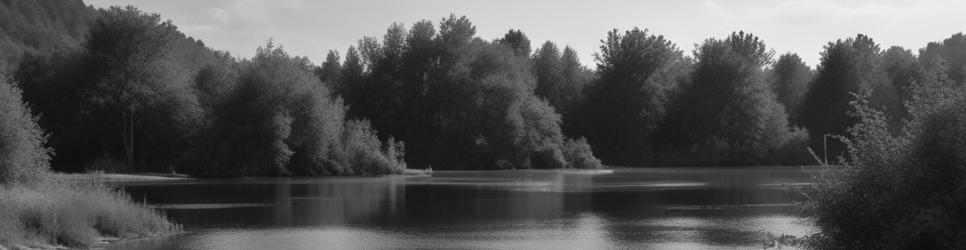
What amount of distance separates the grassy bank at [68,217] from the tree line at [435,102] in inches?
2099

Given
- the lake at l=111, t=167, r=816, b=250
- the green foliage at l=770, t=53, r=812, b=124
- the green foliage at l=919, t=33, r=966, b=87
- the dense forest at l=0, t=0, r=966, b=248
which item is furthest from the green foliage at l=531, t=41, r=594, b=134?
the lake at l=111, t=167, r=816, b=250

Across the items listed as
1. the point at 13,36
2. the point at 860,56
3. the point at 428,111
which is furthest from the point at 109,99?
the point at 13,36

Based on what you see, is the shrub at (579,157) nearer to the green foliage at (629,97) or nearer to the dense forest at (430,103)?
the dense forest at (430,103)

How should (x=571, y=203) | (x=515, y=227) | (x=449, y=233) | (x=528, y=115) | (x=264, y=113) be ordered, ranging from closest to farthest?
(x=449, y=233) → (x=515, y=227) → (x=571, y=203) → (x=264, y=113) → (x=528, y=115)

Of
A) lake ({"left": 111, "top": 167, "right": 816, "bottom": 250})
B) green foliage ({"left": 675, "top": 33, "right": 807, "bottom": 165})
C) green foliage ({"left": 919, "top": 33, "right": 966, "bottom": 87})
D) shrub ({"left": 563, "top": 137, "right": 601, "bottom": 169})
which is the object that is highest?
green foliage ({"left": 919, "top": 33, "right": 966, "bottom": 87})

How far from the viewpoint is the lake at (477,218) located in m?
29.9

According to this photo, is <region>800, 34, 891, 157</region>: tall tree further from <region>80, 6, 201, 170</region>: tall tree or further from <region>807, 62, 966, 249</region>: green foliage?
<region>807, 62, 966, 249</region>: green foliage

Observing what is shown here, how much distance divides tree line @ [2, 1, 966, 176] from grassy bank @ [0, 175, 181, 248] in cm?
5330

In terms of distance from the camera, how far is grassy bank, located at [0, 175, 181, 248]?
2697 cm

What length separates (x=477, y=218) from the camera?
38938 mm

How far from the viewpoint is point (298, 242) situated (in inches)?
1182

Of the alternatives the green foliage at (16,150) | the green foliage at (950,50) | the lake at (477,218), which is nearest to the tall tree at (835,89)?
the green foliage at (950,50)

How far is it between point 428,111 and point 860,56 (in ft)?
169

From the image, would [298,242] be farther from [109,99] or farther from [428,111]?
[428,111]
